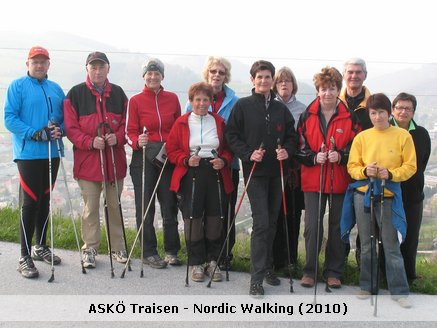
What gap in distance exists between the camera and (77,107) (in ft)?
18.2

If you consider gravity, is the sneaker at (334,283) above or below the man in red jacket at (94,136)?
below

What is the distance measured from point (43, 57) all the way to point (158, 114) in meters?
1.39

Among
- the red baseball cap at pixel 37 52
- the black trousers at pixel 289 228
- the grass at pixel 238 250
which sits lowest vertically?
the grass at pixel 238 250

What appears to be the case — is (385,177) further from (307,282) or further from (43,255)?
(43,255)

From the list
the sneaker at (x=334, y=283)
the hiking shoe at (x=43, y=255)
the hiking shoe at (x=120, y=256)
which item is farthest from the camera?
the hiking shoe at (x=120, y=256)

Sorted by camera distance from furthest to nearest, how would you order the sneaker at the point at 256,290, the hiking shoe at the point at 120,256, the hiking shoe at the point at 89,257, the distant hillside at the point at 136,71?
1. the distant hillside at the point at 136,71
2. the hiking shoe at the point at 120,256
3. the hiking shoe at the point at 89,257
4. the sneaker at the point at 256,290

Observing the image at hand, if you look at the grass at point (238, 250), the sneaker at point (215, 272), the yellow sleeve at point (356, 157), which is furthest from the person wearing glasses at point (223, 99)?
the yellow sleeve at point (356, 157)

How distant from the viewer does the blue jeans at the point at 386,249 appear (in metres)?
4.90


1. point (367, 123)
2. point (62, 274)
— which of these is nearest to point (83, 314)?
point (62, 274)

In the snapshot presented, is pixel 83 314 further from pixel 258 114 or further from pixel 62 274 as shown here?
pixel 258 114

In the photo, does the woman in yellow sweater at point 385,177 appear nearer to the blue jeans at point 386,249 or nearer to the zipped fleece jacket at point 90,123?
the blue jeans at point 386,249

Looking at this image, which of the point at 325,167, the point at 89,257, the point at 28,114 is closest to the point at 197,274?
the point at 89,257

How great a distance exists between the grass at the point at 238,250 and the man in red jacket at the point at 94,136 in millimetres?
633

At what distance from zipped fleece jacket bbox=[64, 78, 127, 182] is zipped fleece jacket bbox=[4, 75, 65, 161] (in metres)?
0.22
